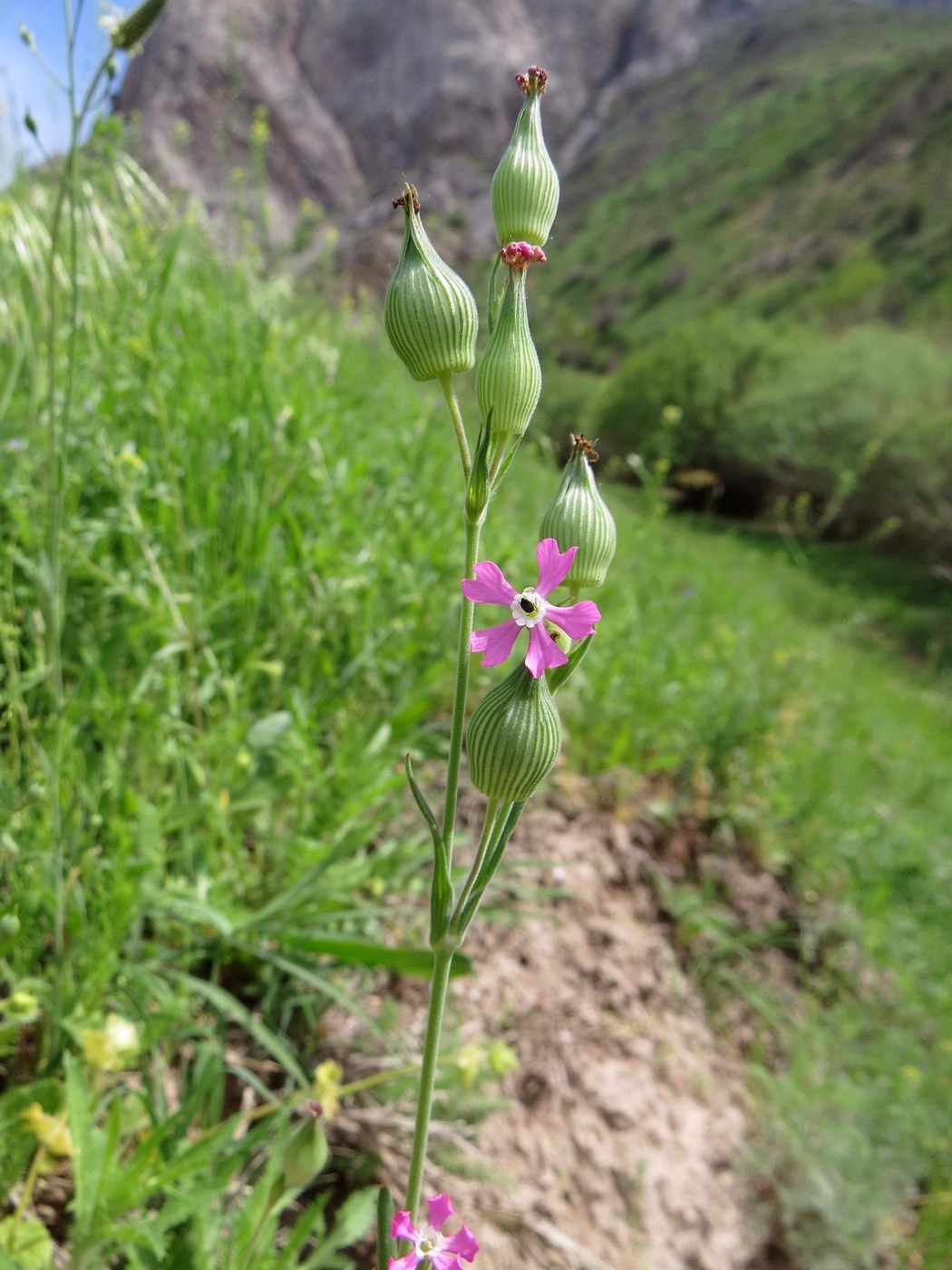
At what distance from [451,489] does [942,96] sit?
63653mm

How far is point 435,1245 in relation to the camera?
0.71 metres

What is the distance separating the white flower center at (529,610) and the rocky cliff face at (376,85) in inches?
15.6

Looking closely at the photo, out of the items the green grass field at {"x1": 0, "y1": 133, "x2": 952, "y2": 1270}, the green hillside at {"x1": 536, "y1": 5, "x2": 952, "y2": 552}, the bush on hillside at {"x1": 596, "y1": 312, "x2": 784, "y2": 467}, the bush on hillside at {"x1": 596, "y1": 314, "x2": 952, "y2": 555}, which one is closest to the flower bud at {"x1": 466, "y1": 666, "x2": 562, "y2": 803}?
the green grass field at {"x1": 0, "y1": 133, "x2": 952, "y2": 1270}

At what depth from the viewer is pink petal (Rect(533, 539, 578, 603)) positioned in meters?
0.71

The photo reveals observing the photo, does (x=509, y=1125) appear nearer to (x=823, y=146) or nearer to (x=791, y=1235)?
(x=791, y=1235)

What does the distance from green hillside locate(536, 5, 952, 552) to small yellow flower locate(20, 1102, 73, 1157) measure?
220 centimetres

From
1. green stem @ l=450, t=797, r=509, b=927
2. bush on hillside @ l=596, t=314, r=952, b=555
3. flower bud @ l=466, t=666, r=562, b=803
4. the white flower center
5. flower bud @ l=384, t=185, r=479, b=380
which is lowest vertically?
green stem @ l=450, t=797, r=509, b=927

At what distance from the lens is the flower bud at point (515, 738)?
→ 69cm

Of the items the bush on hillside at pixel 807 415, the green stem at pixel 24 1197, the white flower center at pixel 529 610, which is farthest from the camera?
the bush on hillside at pixel 807 415

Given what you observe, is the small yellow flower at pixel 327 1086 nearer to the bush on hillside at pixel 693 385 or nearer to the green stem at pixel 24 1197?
the green stem at pixel 24 1197

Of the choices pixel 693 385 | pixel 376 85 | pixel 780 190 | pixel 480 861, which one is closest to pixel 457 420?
pixel 480 861

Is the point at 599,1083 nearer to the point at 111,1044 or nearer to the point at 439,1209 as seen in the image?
the point at 111,1044

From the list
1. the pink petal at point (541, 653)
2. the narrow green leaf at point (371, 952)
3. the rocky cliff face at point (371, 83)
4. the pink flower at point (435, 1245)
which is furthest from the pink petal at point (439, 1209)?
the rocky cliff face at point (371, 83)

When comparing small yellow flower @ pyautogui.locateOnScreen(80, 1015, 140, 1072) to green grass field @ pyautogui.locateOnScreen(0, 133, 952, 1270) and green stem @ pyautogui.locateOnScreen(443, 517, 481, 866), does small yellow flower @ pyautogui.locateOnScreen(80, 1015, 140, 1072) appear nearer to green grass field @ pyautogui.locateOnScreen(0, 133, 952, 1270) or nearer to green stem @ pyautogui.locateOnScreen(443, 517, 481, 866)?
green grass field @ pyautogui.locateOnScreen(0, 133, 952, 1270)
